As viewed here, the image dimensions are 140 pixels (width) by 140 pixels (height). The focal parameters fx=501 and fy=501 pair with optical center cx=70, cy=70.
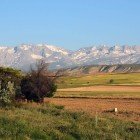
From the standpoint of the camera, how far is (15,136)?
2206 centimetres

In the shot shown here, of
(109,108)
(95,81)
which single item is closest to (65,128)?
(109,108)

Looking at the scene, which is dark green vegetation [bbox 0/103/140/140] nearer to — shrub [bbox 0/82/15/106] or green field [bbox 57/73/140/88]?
shrub [bbox 0/82/15/106]

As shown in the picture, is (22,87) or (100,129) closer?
(100,129)

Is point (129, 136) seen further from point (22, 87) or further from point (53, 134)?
point (22, 87)

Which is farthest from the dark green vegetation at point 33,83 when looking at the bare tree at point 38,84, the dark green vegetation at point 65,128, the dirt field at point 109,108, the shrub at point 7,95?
the dark green vegetation at point 65,128

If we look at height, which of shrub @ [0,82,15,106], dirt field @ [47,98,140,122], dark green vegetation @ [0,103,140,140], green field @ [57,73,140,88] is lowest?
green field @ [57,73,140,88]

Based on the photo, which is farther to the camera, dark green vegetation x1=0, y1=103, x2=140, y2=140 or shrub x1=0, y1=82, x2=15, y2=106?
shrub x1=0, y1=82, x2=15, y2=106

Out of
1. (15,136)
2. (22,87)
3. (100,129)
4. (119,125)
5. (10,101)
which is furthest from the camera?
(22,87)

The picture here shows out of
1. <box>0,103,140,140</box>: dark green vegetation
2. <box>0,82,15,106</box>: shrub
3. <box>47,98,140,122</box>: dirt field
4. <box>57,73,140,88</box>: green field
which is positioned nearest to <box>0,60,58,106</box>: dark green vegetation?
<box>47,98,140,122</box>: dirt field

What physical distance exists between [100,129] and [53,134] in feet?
9.47

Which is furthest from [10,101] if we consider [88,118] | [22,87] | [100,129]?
[100,129]

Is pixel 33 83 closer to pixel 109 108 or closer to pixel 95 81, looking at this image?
pixel 109 108

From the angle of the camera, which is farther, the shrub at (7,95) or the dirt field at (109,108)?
the shrub at (7,95)

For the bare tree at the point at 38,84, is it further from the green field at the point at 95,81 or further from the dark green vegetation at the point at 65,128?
the green field at the point at 95,81
